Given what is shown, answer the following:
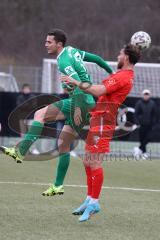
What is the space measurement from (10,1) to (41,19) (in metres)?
2.83

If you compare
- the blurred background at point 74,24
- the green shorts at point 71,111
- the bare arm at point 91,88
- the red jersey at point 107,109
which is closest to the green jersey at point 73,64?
the green shorts at point 71,111

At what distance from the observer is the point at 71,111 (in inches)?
430

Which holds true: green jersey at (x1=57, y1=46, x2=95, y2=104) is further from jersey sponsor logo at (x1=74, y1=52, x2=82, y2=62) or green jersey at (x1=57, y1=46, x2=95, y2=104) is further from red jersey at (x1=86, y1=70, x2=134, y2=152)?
red jersey at (x1=86, y1=70, x2=134, y2=152)

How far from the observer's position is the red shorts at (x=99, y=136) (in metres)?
9.80

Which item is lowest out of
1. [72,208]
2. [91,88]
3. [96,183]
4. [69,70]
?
[72,208]

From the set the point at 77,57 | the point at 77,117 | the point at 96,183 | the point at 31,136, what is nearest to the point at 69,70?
the point at 77,57

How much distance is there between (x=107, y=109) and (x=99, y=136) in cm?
33

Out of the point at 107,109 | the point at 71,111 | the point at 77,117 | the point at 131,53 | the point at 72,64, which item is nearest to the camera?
the point at 131,53

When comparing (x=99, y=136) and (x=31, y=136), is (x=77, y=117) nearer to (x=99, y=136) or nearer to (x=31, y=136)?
(x=31, y=136)

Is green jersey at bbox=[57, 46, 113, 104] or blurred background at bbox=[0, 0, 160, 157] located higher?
blurred background at bbox=[0, 0, 160, 157]

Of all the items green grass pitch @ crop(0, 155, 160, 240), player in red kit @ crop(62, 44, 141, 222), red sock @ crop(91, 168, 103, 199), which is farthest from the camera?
red sock @ crop(91, 168, 103, 199)

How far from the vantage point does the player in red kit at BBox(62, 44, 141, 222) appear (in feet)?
31.3

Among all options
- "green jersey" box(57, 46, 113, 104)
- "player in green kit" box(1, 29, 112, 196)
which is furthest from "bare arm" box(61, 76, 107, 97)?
"player in green kit" box(1, 29, 112, 196)

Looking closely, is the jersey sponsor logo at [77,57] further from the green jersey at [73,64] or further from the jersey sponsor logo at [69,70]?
the jersey sponsor logo at [69,70]
